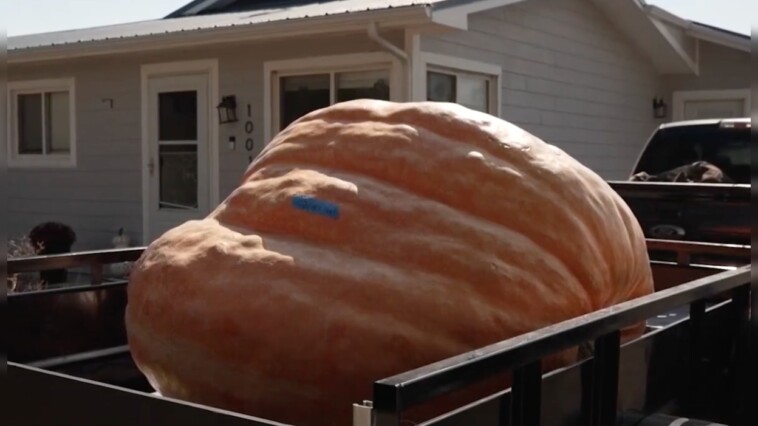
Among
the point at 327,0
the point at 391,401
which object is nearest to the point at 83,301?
the point at 391,401

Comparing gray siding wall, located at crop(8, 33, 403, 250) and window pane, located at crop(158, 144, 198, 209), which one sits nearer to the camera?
gray siding wall, located at crop(8, 33, 403, 250)

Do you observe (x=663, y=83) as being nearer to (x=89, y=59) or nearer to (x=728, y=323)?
(x=89, y=59)

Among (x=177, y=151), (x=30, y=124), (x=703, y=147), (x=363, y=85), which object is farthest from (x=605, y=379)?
(x=30, y=124)

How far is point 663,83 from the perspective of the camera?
600 inches

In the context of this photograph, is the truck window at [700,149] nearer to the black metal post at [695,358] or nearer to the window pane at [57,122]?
the black metal post at [695,358]

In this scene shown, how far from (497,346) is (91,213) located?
11.5 metres

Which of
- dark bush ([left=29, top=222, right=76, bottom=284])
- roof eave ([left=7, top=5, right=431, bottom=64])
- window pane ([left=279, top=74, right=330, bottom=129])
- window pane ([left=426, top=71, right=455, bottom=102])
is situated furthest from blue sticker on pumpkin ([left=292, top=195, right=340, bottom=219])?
dark bush ([left=29, top=222, right=76, bottom=284])

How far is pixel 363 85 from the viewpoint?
9.91m

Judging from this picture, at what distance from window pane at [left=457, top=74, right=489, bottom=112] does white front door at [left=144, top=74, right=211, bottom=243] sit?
9.84 ft

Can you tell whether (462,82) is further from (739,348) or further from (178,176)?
(739,348)

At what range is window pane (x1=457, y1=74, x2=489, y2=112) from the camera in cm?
1043

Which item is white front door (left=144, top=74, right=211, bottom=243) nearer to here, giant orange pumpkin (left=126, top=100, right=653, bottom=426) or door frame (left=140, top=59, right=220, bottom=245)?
door frame (left=140, top=59, right=220, bottom=245)

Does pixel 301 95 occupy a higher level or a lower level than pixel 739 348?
higher

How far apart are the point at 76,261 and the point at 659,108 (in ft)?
42.2
